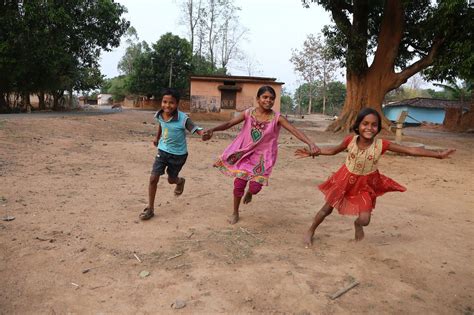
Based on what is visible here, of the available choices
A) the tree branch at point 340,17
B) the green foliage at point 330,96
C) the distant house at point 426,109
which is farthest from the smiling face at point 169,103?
the green foliage at point 330,96

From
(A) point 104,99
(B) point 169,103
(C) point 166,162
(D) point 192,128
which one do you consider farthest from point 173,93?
(A) point 104,99

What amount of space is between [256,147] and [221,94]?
21.9m

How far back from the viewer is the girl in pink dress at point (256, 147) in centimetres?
396

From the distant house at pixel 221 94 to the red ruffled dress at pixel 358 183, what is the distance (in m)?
21.8

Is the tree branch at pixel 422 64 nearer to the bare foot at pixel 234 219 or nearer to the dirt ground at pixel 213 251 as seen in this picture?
the dirt ground at pixel 213 251

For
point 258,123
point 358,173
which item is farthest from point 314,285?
point 258,123

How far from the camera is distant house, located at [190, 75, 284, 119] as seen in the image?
2506 centimetres

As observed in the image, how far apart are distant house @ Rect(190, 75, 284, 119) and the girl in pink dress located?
69.6 feet

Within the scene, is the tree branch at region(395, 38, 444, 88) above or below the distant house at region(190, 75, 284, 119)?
above

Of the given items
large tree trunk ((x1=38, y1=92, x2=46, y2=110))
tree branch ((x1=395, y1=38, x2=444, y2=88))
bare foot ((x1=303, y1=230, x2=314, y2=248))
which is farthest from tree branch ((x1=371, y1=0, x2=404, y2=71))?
large tree trunk ((x1=38, y1=92, x2=46, y2=110))

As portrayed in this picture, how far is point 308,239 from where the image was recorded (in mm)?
3543

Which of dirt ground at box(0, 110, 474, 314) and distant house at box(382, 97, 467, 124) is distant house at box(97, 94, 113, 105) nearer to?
distant house at box(382, 97, 467, 124)

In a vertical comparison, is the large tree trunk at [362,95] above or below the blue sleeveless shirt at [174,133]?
above

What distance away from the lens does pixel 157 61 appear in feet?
132
